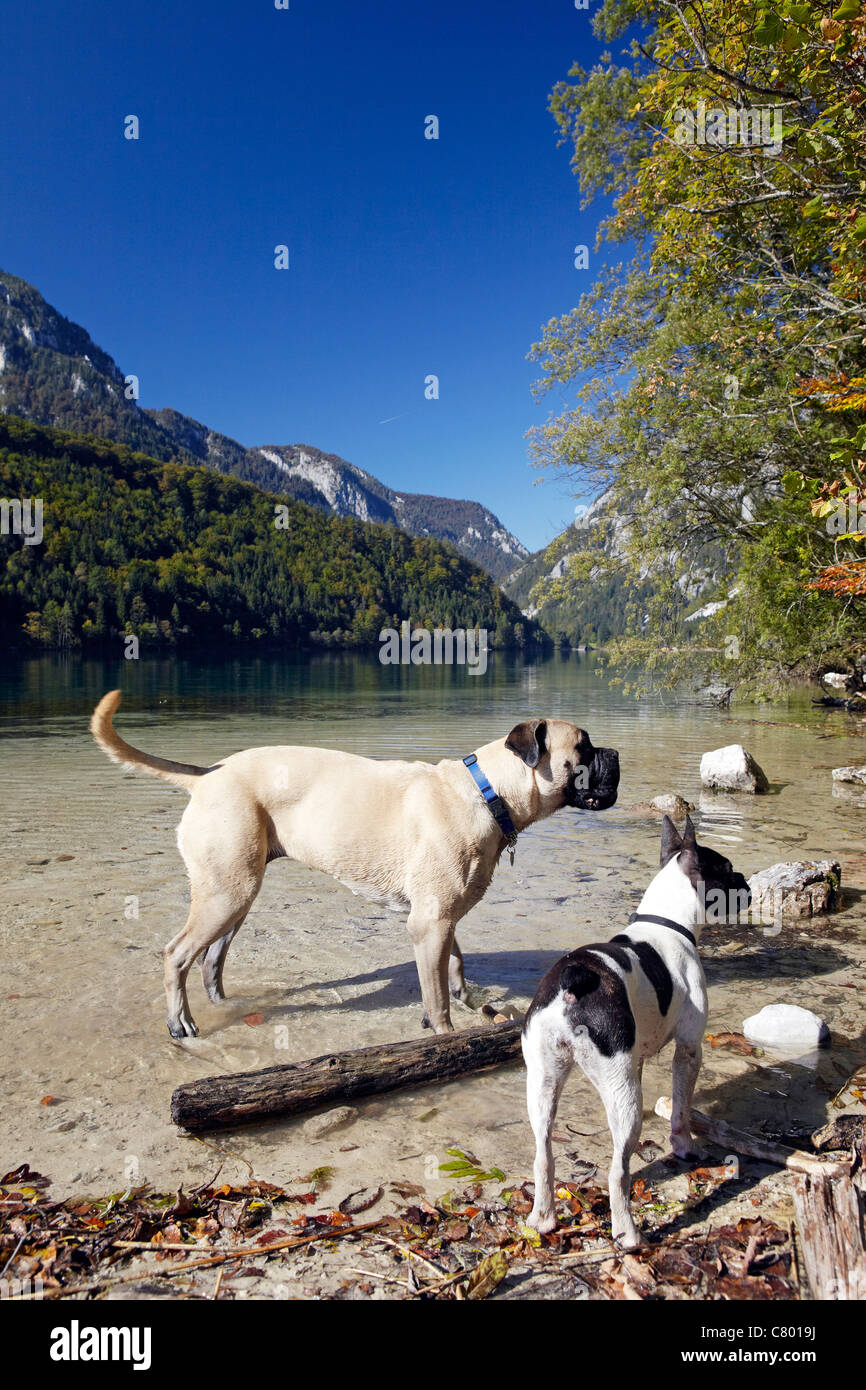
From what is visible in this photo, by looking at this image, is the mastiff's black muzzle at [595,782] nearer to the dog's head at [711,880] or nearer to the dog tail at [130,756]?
the dog's head at [711,880]

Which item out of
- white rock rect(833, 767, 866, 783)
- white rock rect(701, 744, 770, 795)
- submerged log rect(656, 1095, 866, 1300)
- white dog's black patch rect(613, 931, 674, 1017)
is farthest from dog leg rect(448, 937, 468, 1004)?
white rock rect(833, 767, 866, 783)

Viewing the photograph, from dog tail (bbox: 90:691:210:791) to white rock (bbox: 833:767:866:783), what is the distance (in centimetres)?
1458

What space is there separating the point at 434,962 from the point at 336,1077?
1028mm

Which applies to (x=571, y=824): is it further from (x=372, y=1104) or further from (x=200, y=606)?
(x=200, y=606)

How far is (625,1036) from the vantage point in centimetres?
317

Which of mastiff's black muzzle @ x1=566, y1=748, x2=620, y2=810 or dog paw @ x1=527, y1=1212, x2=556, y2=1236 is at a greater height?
mastiff's black muzzle @ x1=566, y1=748, x2=620, y2=810

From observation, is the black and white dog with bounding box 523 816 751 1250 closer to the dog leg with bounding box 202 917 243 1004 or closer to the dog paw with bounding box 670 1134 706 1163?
the dog paw with bounding box 670 1134 706 1163

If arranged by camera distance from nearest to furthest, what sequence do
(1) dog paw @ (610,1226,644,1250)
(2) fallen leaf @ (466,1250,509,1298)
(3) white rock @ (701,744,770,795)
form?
(2) fallen leaf @ (466,1250,509,1298) → (1) dog paw @ (610,1226,644,1250) → (3) white rock @ (701,744,770,795)

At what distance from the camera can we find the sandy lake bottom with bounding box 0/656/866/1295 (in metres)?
3.95

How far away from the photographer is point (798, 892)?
792 centimetres

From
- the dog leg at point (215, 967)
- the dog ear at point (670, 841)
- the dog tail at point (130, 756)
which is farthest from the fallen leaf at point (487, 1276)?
the dog tail at point (130, 756)

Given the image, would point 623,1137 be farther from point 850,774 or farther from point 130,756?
point 850,774

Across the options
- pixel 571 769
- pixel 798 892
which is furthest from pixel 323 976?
pixel 798 892

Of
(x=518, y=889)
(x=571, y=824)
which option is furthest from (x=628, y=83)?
(x=518, y=889)
